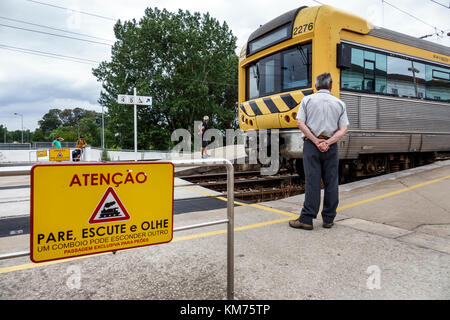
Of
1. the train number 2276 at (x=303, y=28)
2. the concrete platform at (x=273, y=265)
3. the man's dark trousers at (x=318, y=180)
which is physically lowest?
the concrete platform at (x=273, y=265)

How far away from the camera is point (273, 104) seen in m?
6.64

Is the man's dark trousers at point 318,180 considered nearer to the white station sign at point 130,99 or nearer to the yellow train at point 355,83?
the yellow train at point 355,83

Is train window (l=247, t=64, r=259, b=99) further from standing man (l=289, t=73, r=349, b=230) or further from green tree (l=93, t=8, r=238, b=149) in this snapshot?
green tree (l=93, t=8, r=238, b=149)

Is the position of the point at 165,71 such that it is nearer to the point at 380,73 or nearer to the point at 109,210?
the point at 380,73

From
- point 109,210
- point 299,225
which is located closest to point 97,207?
point 109,210

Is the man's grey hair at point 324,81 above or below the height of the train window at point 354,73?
below

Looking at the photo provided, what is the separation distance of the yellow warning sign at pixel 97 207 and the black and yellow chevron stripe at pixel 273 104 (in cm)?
486

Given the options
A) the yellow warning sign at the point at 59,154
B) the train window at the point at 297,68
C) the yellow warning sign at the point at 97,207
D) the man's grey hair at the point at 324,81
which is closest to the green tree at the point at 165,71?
the yellow warning sign at the point at 59,154

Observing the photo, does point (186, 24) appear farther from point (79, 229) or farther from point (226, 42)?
point (79, 229)

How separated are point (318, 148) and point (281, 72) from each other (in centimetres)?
373

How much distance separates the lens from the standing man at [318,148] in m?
3.29

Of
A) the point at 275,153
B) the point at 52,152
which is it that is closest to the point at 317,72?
the point at 275,153

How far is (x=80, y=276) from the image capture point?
220cm
